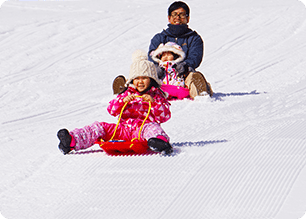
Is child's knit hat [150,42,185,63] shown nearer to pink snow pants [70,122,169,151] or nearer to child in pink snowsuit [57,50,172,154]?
child in pink snowsuit [57,50,172,154]

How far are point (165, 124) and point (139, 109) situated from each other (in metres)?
0.97

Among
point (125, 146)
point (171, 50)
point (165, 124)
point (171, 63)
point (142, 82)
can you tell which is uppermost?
point (142, 82)

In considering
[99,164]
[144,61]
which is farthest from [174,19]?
[99,164]

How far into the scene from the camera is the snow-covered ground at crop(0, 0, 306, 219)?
8.86ft

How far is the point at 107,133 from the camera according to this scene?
364cm

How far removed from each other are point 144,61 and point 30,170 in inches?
41.3

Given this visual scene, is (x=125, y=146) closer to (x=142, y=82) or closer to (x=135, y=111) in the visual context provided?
(x=135, y=111)

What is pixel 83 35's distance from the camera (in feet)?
32.8

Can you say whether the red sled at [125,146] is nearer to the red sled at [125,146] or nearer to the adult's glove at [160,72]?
the red sled at [125,146]

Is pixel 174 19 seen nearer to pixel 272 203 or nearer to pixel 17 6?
pixel 272 203

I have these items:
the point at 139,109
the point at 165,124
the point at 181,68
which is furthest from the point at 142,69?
the point at 181,68

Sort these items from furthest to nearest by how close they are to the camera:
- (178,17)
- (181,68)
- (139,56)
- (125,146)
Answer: (178,17) → (181,68) → (139,56) → (125,146)

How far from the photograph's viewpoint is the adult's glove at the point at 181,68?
5887 millimetres

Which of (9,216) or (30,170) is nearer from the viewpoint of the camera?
(9,216)
